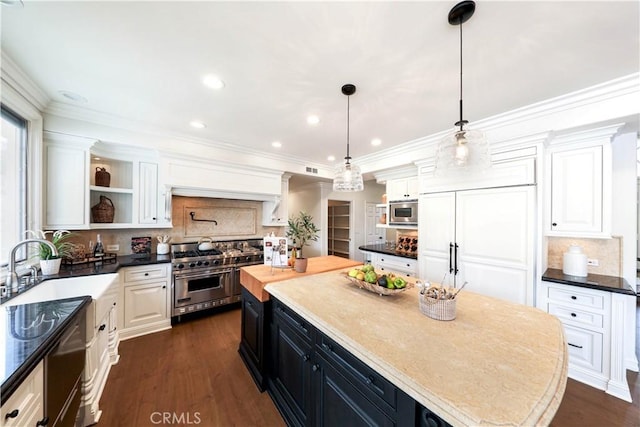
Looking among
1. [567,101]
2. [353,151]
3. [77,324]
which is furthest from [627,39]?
[77,324]

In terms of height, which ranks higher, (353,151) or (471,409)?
(353,151)

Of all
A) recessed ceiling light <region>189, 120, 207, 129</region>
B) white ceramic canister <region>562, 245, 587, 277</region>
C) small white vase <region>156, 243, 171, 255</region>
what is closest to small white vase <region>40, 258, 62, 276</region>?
small white vase <region>156, 243, 171, 255</region>

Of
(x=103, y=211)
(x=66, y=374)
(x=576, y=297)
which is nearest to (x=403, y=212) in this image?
(x=576, y=297)

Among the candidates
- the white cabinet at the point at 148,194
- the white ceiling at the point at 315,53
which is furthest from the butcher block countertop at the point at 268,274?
the white cabinet at the point at 148,194

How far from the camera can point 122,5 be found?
49.4 inches

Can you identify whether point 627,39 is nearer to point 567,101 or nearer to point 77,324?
point 567,101

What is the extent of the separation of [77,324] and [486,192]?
3.80m

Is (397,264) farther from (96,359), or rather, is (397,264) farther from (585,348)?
(96,359)

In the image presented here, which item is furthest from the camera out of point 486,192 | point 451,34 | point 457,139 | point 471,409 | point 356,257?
point 356,257

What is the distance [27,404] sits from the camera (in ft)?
3.09

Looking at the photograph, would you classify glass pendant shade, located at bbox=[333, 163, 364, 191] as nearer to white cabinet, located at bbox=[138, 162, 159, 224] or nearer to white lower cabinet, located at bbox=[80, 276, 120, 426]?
white lower cabinet, located at bbox=[80, 276, 120, 426]

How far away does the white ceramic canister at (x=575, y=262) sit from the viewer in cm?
226

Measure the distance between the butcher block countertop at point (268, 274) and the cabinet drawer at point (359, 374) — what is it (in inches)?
31.9

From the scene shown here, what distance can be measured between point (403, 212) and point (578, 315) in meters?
2.16
